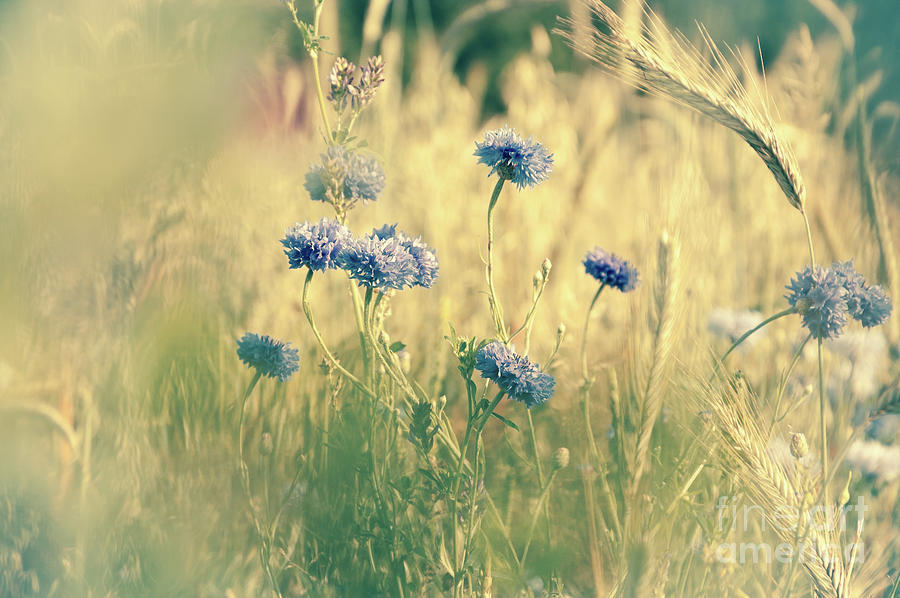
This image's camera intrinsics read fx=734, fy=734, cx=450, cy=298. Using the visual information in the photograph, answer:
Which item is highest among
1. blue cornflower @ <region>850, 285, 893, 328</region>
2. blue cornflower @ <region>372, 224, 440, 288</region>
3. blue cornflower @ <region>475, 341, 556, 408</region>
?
blue cornflower @ <region>850, 285, 893, 328</region>

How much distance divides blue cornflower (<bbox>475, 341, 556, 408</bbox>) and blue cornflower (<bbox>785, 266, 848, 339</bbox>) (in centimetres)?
24

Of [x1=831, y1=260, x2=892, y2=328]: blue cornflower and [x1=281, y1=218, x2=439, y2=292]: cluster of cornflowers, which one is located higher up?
[x1=831, y1=260, x2=892, y2=328]: blue cornflower

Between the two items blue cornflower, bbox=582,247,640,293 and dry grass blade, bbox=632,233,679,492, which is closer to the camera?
dry grass blade, bbox=632,233,679,492

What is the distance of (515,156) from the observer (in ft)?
1.93

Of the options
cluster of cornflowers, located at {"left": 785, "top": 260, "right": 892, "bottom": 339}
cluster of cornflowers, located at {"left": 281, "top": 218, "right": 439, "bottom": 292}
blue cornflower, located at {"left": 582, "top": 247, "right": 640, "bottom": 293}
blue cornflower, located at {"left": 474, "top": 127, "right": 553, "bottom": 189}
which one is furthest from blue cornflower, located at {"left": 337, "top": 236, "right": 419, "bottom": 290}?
cluster of cornflowers, located at {"left": 785, "top": 260, "right": 892, "bottom": 339}

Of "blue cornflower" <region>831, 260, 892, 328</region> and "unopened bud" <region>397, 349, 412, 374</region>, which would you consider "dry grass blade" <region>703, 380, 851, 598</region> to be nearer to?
"blue cornflower" <region>831, 260, 892, 328</region>

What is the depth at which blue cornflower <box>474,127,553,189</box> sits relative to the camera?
59cm

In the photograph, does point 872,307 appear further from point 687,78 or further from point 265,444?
point 265,444

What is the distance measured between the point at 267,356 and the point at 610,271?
322mm

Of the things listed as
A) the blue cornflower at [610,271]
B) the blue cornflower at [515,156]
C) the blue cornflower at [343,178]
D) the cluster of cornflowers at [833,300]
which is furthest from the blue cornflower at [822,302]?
the blue cornflower at [343,178]

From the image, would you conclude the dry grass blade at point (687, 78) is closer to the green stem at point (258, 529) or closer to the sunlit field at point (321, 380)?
the sunlit field at point (321, 380)

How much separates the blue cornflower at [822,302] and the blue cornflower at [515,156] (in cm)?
24

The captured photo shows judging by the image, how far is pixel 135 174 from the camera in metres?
0.68

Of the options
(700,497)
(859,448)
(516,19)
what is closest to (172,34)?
(700,497)
